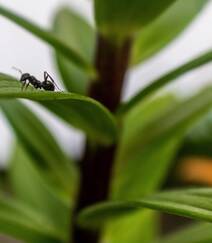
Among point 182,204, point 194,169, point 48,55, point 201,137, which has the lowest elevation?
point 182,204

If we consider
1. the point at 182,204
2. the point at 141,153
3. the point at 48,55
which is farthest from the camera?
the point at 48,55

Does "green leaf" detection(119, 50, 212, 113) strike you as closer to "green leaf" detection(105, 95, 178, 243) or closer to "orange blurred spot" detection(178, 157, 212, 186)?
"green leaf" detection(105, 95, 178, 243)

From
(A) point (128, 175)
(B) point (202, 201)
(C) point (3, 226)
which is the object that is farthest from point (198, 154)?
(B) point (202, 201)

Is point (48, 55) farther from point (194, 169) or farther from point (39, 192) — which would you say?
point (39, 192)

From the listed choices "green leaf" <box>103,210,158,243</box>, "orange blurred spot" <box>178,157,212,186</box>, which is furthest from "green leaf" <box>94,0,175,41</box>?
"orange blurred spot" <box>178,157,212,186</box>

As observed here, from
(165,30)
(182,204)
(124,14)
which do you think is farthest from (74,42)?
(182,204)

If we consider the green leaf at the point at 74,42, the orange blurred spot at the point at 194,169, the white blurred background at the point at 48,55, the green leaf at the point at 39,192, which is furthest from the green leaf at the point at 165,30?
the white blurred background at the point at 48,55
